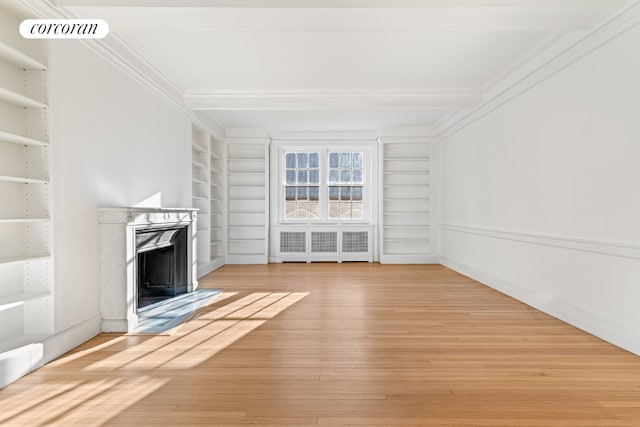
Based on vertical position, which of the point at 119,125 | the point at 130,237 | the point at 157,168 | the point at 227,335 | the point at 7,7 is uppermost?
the point at 7,7

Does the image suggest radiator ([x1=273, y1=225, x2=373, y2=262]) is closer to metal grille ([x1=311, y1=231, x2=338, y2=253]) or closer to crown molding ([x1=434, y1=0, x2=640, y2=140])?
metal grille ([x1=311, y1=231, x2=338, y2=253])

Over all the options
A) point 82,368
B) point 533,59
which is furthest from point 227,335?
point 533,59

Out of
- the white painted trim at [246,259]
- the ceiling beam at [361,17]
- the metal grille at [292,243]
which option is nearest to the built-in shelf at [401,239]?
the metal grille at [292,243]

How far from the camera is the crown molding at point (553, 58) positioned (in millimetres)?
2984

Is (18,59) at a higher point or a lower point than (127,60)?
lower

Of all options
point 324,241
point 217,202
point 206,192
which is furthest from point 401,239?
point 206,192

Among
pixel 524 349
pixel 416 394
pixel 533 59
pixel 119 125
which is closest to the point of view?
pixel 416 394

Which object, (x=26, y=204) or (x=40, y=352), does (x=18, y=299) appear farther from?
(x=26, y=204)

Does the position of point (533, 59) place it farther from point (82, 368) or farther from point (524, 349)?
point (82, 368)

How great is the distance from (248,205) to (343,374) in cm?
582

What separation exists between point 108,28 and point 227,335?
2.85m

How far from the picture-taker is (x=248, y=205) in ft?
25.9

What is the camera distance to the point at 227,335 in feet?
10.7

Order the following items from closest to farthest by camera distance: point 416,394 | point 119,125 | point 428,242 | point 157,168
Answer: point 416,394
point 119,125
point 157,168
point 428,242
